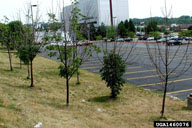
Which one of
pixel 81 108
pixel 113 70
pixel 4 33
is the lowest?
pixel 81 108

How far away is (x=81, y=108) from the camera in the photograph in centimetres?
903

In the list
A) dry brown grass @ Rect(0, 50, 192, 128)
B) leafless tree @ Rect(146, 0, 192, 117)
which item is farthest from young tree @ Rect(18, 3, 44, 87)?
leafless tree @ Rect(146, 0, 192, 117)

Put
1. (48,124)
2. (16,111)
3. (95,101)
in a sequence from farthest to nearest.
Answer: (95,101), (16,111), (48,124)

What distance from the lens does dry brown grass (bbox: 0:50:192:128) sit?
6736mm

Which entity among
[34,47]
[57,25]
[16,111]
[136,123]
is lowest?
[136,123]

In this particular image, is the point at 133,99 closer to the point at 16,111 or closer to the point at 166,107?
the point at 166,107

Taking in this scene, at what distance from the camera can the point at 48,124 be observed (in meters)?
6.38

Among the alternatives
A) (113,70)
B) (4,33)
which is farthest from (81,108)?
(4,33)

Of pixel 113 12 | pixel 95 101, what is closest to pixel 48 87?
pixel 95 101

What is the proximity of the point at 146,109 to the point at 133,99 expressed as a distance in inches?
60.4

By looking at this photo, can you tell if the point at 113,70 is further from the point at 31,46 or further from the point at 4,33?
the point at 4,33

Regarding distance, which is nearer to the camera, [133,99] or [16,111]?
[16,111]

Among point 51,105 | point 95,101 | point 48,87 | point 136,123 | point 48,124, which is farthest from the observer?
point 48,87

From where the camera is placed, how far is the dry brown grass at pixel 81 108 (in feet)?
22.1
